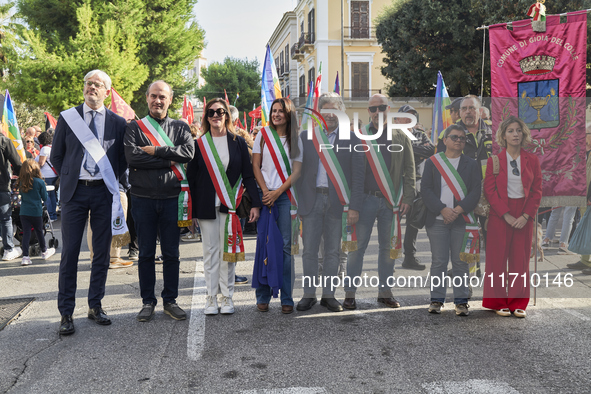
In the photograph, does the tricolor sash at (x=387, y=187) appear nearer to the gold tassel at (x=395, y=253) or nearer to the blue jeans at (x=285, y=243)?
the gold tassel at (x=395, y=253)

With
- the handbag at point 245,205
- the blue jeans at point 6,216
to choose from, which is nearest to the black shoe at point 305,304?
the handbag at point 245,205

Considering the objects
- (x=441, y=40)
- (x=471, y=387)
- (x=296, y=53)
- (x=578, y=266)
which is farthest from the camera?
(x=296, y=53)

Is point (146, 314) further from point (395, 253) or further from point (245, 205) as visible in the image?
point (395, 253)

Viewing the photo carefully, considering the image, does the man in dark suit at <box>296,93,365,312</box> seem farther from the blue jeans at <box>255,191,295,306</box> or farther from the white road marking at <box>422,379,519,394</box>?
the white road marking at <box>422,379,519,394</box>

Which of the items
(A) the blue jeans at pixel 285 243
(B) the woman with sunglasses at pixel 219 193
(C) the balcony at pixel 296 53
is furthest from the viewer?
(C) the balcony at pixel 296 53

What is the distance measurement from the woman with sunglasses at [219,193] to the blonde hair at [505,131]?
7.67ft

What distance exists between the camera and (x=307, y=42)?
41.4 meters

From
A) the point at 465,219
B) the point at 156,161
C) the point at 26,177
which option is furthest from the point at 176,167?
the point at 26,177

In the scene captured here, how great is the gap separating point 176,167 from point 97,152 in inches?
27.4

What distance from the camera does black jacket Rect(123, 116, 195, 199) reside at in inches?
189

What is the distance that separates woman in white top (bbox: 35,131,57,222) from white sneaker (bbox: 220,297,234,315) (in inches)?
266

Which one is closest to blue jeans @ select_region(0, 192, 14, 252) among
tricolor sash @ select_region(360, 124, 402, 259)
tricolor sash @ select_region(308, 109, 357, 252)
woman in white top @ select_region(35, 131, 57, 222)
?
woman in white top @ select_region(35, 131, 57, 222)

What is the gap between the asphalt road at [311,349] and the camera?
352 cm

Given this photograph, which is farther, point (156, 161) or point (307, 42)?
point (307, 42)
